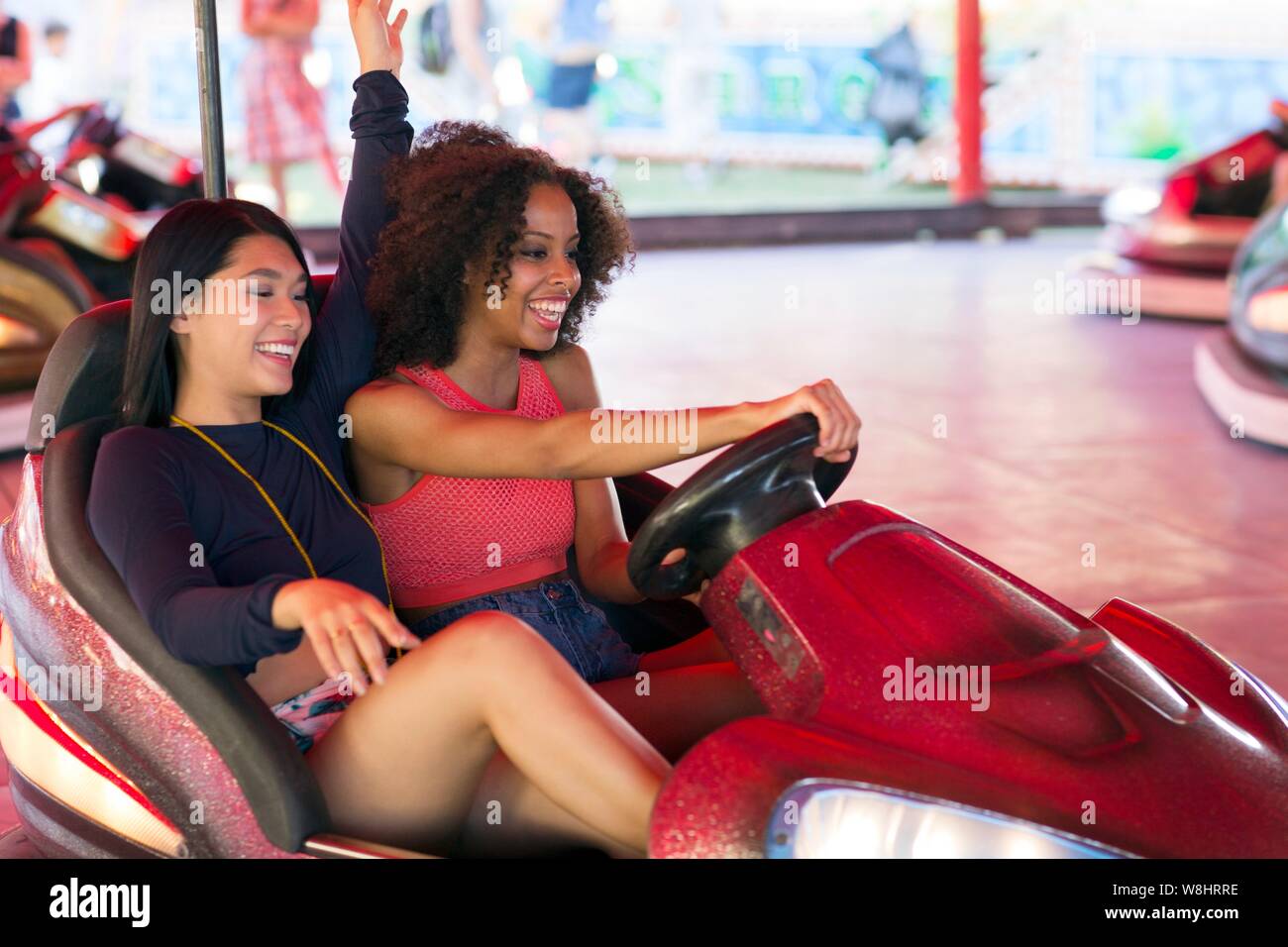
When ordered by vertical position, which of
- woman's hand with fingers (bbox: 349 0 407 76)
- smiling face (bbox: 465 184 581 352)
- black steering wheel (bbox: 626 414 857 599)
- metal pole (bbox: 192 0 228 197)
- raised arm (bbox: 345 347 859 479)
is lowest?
black steering wheel (bbox: 626 414 857 599)

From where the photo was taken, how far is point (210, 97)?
1.47 metres

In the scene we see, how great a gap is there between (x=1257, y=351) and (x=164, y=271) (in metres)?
3.12

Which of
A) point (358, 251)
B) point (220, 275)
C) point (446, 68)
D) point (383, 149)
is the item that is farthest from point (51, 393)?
point (446, 68)

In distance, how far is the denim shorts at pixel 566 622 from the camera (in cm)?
144

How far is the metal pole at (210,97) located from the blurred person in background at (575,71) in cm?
670

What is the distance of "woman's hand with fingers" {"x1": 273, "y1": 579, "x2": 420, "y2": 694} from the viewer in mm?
1062

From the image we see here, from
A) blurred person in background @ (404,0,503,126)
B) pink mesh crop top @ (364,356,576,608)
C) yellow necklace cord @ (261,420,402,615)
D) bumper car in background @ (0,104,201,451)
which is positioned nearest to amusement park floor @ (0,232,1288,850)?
bumper car in background @ (0,104,201,451)

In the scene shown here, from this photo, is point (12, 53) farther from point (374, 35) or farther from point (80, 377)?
point (80, 377)

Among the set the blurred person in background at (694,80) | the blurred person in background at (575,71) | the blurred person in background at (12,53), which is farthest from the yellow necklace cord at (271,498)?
the blurred person in background at (694,80)

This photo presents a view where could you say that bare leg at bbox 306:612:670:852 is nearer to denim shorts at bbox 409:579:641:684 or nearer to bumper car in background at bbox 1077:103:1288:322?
denim shorts at bbox 409:579:641:684

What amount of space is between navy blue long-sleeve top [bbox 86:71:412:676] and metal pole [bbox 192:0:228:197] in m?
0.14

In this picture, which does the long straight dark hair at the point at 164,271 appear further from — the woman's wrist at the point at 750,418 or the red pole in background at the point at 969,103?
the red pole in background at the point at 969,103

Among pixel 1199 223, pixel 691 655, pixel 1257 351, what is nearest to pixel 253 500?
pixel 691 655

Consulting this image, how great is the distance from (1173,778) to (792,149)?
9041mm
